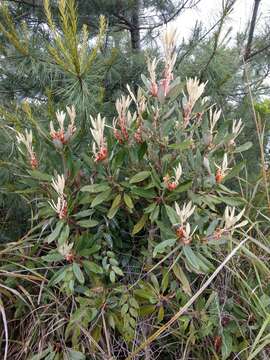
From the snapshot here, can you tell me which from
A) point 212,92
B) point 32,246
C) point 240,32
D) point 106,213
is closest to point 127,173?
point 106,213

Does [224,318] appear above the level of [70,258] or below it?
below

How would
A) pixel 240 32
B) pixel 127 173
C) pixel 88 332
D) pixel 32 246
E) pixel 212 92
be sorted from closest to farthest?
1. pixel 88 332
2. pixel 127 173
3. pixel 32 246
4. pixel 212 92
5. pixel 240 32

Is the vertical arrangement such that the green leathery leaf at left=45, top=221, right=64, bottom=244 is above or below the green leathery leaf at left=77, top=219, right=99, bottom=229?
above

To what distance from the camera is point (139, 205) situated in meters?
1.35

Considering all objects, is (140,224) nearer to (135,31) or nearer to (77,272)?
(77,272)

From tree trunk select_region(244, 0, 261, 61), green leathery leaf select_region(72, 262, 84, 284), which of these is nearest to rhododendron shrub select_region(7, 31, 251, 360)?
green leathery leaf select_region(72, 262, 84, 284)

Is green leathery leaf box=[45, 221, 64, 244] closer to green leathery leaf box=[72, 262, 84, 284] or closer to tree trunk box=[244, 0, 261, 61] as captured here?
green leathery leaf box=[72, 262, 84, 284]

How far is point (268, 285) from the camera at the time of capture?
134 centimetres

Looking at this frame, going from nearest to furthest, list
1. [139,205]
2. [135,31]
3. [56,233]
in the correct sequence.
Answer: [56,233] → [139,205] → [135,31]

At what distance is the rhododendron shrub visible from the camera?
3.81 feet

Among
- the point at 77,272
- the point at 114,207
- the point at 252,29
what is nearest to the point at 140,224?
the point at 114,207

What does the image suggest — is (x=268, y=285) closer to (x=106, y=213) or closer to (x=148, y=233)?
(x=148, y=233)

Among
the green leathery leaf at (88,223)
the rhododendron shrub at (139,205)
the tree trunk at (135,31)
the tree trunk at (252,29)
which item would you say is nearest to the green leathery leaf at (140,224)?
the rhododendron shrub at (139,205)

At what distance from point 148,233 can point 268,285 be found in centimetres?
40
